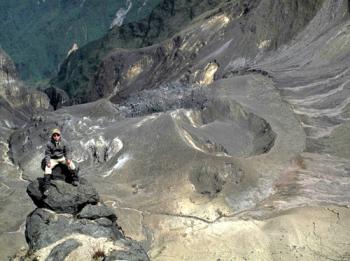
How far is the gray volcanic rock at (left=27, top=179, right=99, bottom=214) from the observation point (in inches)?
1403

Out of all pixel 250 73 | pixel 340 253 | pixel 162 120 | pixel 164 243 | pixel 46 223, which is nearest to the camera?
pixel 46 223

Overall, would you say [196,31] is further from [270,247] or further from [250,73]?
[270,247]

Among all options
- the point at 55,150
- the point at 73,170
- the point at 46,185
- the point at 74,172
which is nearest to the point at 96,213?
the point at 74,172

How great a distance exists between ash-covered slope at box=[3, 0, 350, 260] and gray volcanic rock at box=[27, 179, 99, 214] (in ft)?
31.3

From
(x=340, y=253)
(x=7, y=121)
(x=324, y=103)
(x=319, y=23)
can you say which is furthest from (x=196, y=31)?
(x=340, y=253)

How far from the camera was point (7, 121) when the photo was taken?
106m

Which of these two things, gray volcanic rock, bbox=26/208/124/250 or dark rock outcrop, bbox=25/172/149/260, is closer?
dark rock outcrop, bbox=25/172/149/260

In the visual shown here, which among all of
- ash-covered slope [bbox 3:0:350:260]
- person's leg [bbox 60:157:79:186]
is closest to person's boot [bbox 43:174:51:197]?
person's leg [bbox 60:157:79:186]

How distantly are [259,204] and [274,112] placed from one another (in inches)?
889

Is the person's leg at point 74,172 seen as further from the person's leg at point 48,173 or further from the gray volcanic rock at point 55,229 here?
the gray volcanic rock at point 55,229

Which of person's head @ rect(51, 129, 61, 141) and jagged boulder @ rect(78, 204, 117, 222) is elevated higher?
person's head @ rect(51, 129, 61, 141)

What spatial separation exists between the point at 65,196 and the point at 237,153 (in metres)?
28.9

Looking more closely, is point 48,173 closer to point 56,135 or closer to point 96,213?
point 56,135

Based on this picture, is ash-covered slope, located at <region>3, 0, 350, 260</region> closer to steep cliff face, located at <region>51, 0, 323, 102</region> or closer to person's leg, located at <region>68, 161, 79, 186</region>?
steep cliff face, located at <region>51, 0, 323, 102</region>
